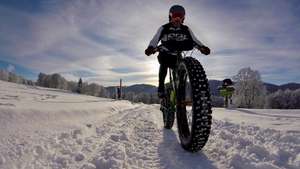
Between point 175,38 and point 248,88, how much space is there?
50683 mm

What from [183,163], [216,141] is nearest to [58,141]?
[183,163]

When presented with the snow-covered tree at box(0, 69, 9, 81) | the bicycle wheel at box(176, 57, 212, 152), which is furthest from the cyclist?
the snow-covered tree at box(0, 69, 9, 81)

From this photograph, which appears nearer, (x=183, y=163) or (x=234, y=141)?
(x=183, y=163)

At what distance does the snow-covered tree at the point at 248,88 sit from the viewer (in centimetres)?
5294

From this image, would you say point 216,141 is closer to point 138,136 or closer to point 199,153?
point 199,153

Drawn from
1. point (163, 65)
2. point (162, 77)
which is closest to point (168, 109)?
point (162, 77)

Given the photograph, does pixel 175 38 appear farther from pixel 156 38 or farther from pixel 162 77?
pixel 162 77

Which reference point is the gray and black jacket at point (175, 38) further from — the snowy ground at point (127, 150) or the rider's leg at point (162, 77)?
the snowy ground at point (127, 150)

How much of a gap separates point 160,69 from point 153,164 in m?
3.28

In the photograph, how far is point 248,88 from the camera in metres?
52.9

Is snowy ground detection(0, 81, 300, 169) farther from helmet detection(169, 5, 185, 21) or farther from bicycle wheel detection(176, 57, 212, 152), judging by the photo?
helmet detection(169, 5, 185, 21)

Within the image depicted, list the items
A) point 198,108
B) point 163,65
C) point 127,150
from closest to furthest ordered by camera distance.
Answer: point 198,108, point 127,150, point 163,65

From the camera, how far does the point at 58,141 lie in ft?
14.2

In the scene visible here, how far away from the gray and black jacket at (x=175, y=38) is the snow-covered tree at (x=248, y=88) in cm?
4935
